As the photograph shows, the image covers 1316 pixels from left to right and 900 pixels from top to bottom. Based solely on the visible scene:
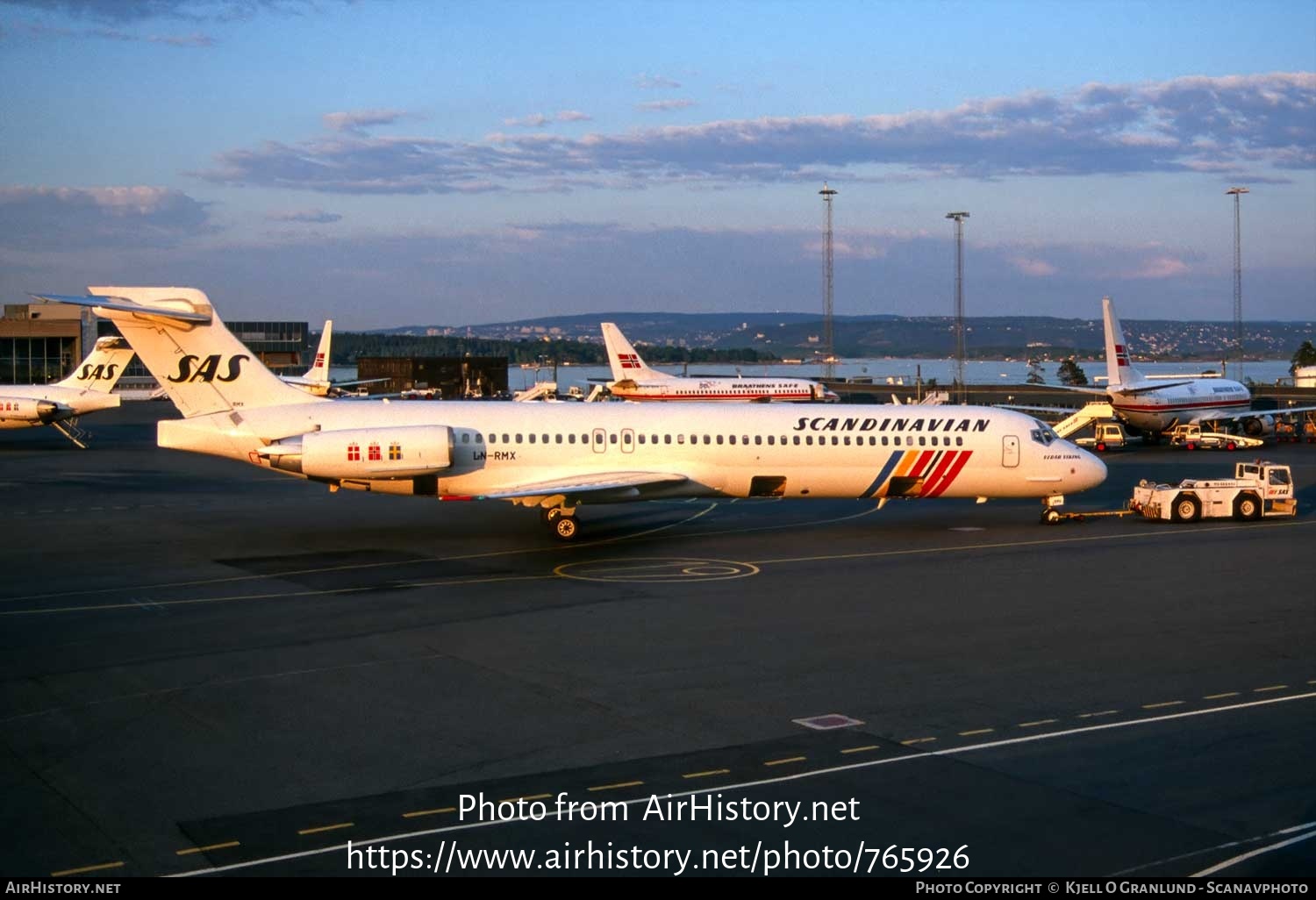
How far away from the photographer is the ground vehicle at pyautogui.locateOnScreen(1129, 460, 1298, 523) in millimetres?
35875

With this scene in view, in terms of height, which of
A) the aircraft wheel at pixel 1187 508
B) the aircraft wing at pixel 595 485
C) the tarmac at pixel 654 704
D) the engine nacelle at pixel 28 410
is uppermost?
the engine nacelle at pixel 28 410

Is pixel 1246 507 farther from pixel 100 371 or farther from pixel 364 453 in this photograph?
pixel 100 371

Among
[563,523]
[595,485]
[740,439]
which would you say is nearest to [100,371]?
[563,523]

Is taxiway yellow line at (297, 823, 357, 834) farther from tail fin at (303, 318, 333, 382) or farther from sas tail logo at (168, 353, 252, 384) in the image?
tail fin at (303, 318, 333, 382)

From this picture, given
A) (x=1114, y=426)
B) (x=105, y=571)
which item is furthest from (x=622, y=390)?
(x=105, y=571)

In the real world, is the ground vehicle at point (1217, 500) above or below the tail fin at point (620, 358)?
below

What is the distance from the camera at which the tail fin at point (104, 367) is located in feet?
209

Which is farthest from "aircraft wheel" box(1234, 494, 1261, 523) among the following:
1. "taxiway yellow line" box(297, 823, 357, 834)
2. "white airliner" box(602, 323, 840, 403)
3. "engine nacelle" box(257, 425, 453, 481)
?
"white airliner" box(602, 323, 840, 403)

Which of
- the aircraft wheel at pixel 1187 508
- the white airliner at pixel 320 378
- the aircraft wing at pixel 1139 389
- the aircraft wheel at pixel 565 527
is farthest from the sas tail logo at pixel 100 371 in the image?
the aircraft wheel at pixel 1187 508

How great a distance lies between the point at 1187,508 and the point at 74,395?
53.5 m

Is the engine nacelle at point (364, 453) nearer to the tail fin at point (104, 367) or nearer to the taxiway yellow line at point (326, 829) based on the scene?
the taxiway yellow line at point (326, 829)

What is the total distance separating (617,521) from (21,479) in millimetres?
25533

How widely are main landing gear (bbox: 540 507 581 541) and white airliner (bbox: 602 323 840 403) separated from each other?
55.3 metres
